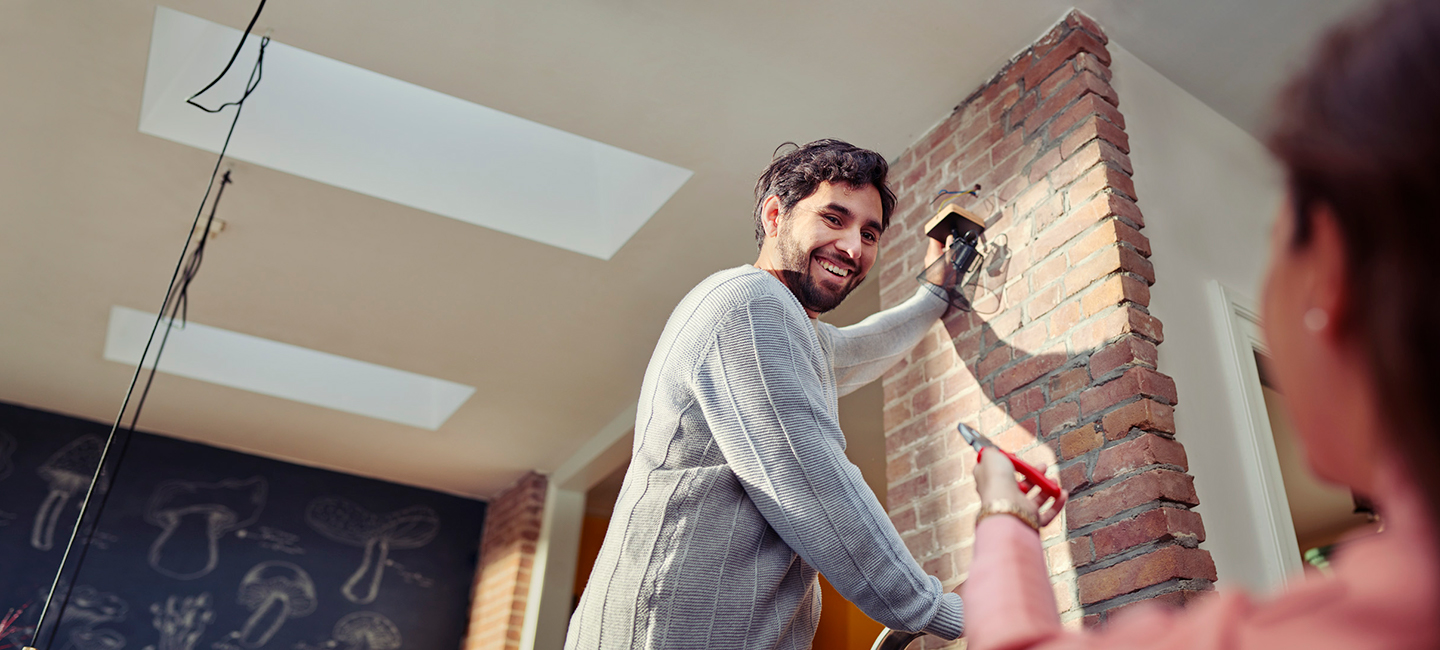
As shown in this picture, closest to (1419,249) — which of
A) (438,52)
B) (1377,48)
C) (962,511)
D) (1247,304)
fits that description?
(1377,48)

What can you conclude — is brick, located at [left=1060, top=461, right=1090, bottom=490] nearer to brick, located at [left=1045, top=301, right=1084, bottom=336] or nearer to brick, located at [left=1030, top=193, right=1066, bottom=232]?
brick, located at [left=1045, top=301, right=1084, bottom=336]

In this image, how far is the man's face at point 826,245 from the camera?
1784 mm

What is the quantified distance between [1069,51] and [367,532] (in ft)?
15.9

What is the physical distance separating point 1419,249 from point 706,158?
265 cm

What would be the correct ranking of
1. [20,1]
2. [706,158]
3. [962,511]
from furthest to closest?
[706,158]
[20,1]
[962,511]

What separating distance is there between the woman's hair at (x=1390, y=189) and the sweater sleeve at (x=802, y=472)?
0.76 m

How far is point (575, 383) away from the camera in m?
4.57

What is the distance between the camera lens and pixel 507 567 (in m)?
5.49

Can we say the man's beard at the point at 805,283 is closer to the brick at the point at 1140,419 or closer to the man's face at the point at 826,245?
the man's face at the point at 826,245

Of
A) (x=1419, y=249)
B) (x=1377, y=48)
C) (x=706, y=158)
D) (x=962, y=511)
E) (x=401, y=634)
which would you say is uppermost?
(x=706, y=158)

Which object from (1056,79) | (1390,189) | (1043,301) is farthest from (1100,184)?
(1390,189)

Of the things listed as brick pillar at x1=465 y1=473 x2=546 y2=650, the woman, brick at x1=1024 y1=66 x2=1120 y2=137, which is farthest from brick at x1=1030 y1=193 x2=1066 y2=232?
brick pillar at x1=465 y1=473 x2=546 y2=650

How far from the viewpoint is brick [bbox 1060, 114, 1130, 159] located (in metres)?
2.26

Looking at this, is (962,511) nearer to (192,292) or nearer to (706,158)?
(706,158)
